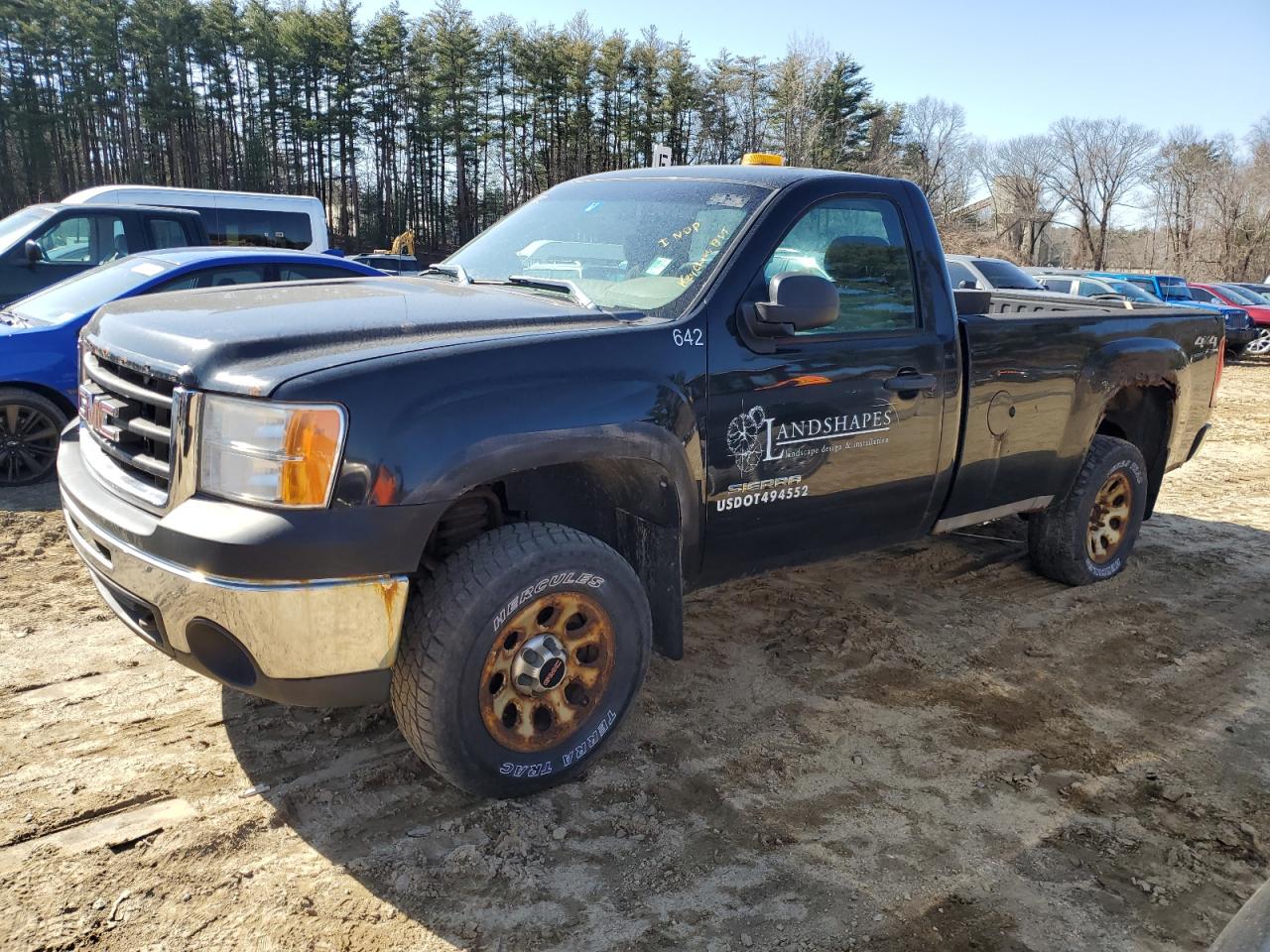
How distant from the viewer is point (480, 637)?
105 inches

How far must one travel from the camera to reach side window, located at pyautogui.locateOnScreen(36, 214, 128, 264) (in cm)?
836

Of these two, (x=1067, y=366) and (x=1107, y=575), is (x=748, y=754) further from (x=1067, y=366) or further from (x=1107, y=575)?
(x=1107, y=575)

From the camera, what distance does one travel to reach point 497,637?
2.72m

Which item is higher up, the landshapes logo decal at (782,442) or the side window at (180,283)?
the side window at (180,283)

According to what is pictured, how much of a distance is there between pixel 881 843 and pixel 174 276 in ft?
19.3

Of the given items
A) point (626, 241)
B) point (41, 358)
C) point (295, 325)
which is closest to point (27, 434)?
point (41, 358)

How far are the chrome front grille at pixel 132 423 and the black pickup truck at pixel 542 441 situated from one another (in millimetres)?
13

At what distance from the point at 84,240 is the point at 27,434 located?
308cm

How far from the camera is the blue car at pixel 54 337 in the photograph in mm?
6082

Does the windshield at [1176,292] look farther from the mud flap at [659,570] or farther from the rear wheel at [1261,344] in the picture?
the mud flap at [659,570]

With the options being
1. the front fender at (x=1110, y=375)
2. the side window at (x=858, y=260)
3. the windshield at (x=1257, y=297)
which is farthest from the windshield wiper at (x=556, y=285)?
the windshield at (x=1257, y=297)

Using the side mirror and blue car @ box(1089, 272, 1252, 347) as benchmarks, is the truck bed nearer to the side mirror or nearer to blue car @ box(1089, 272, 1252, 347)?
the side mirror

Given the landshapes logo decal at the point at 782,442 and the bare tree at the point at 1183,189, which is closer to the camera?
the landshapes logo decal at the point at 782,442

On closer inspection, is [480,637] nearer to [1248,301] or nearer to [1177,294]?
[1177,294]
